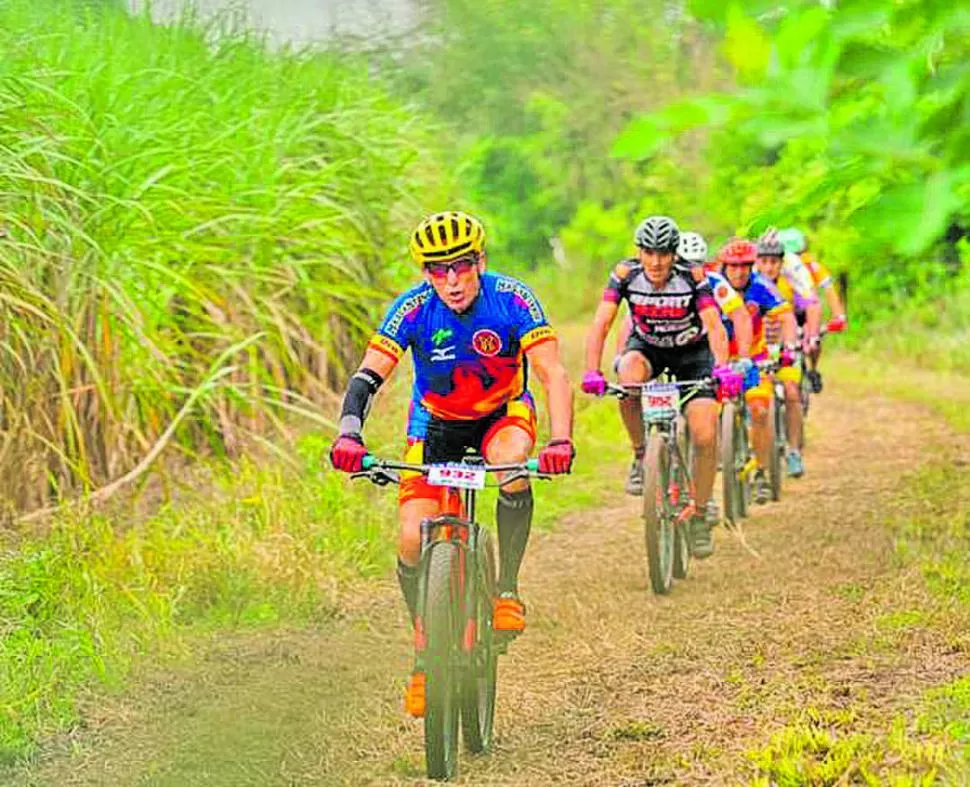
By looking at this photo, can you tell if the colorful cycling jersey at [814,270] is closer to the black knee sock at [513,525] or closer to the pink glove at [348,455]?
the black knee sock at [513,525]

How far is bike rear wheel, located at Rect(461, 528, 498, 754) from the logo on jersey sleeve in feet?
2.36

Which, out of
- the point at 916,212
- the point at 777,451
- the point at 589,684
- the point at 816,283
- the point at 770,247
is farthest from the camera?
the point at 816,283

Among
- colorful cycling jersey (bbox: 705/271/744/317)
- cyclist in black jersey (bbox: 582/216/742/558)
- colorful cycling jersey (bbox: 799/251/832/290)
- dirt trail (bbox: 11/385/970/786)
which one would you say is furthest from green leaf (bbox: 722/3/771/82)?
colorful cycling jersey (bbox: 799/251/832/290)

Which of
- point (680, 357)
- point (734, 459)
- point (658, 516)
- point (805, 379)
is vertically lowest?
point (658, 516)

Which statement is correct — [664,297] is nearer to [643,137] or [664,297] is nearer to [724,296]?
[724,296]

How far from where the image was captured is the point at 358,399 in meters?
6.94

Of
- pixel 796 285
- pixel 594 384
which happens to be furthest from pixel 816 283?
pixel 594 384

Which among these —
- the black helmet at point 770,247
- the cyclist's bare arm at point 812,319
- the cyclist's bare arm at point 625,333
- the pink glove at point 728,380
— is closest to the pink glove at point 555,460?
the pink glove at point 728,380

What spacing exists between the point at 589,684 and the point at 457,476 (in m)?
1.94

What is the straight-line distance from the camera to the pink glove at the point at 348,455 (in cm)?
650

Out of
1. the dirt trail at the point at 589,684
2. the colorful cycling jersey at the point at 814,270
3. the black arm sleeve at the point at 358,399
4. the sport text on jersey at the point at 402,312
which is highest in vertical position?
the colorful cycling jersey at the point at 814,270

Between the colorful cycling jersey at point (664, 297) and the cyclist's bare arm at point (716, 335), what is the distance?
43 millimetres

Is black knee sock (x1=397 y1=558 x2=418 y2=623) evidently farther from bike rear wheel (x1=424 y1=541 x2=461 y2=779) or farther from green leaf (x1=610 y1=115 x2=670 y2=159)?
green leaf (x1=610 y1=115 x2=670 y2=159)

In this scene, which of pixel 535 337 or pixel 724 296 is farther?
pixel 724 296
